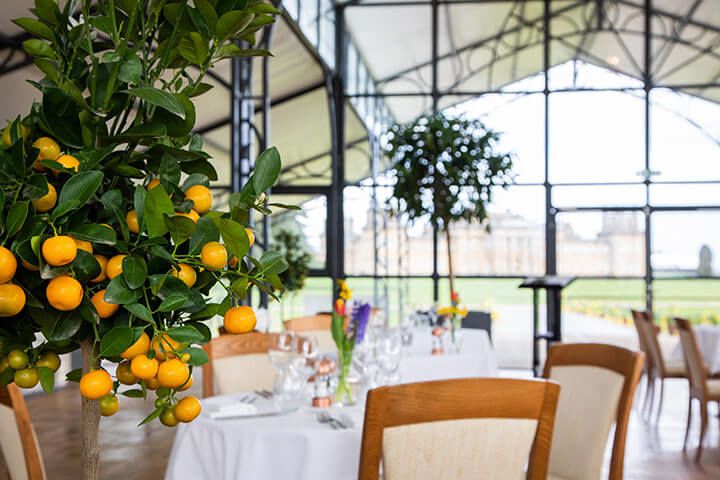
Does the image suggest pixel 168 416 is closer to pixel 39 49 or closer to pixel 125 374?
pixel 125 374

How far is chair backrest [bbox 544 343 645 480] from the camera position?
276cm

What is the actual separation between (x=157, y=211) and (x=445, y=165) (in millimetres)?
6528

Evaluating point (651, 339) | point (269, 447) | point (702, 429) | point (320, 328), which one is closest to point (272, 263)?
point (269, 447)

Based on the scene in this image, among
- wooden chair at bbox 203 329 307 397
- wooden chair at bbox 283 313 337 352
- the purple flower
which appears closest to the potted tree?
wooden chair at bbox 283 313 337 352

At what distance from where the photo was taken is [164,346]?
3.01ft

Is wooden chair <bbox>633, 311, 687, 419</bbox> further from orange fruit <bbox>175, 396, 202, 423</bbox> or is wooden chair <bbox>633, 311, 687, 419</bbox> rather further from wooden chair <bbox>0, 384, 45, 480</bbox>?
orange fruit <bbox>175, 396, 202, 423</bbox>

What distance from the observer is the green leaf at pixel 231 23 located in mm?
894

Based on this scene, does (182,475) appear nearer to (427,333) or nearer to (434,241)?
(427,333)

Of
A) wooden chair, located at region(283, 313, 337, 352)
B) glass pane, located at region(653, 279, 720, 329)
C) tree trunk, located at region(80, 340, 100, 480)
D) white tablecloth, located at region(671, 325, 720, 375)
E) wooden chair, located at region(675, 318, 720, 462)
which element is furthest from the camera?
glass pane, located at region(653, 279, 720, 329)

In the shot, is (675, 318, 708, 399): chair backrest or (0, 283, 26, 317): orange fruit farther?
(675, 318, 708, 399): chair backrest

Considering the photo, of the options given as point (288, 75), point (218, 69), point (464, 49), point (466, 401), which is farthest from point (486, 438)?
point (464, 49)

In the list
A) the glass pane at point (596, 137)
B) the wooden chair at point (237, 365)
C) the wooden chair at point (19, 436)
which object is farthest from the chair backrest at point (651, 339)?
the wooden chair at point (19, 436)

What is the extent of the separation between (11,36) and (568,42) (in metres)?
6.89

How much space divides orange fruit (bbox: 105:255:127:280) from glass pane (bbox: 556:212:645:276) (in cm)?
926
